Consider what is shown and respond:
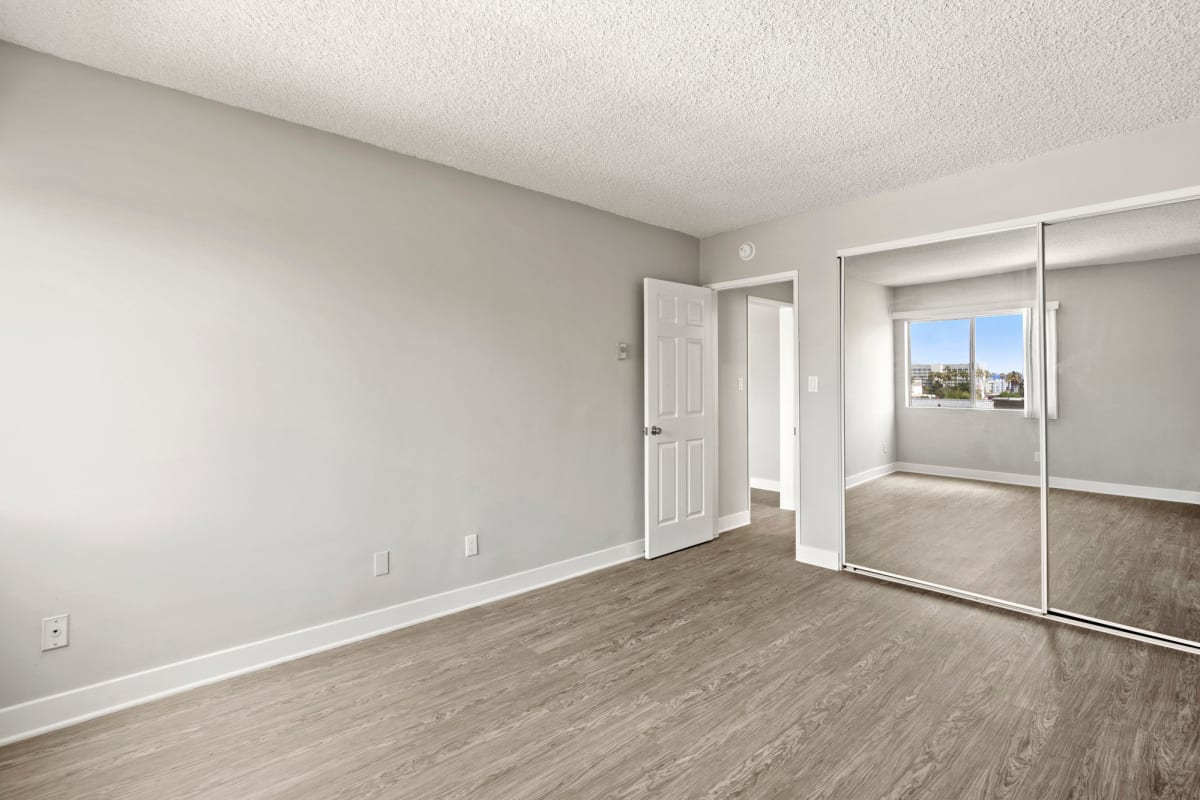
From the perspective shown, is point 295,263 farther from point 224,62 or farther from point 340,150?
point 224,62

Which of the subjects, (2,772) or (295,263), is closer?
(2,772)

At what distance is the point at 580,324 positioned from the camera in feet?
12.7

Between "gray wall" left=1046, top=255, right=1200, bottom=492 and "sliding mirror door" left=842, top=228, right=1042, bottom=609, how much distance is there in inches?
6.6

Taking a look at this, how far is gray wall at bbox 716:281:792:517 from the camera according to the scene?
4887 mm

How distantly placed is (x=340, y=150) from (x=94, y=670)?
101 inches

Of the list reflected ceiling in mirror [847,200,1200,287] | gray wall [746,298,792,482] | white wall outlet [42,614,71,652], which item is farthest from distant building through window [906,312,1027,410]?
white wall outlet [42,614,71,652]

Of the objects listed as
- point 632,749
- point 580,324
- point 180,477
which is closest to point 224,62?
point 180,477

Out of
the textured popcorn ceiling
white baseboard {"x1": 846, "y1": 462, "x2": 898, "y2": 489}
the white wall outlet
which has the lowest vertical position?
the white wall outlet

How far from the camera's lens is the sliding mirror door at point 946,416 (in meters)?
3.18

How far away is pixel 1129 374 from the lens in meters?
2.85

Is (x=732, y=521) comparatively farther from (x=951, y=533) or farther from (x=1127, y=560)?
(x=1127, y=560)

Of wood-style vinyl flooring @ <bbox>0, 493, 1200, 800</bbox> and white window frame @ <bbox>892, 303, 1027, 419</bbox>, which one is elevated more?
white window frame @ <bbox>892, 303, 1027, 419</bbox>

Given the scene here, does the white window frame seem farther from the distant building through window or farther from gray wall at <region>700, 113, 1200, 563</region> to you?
gray wall at <region>700, 113, 1200, 563</region>

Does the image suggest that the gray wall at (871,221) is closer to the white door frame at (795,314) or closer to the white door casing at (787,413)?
the white door frame at (795,314)
